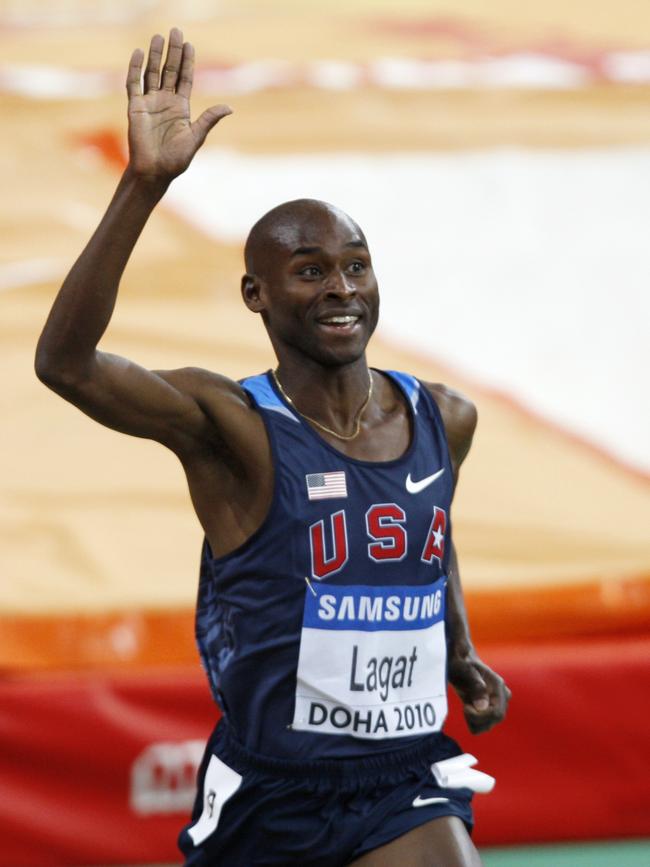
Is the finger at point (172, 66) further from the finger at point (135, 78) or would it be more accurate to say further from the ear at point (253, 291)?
the ear at point (253, 291)

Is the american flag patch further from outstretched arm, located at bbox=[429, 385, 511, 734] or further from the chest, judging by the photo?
outstretched arm, located at bbox=[429, 385, 511, 734]

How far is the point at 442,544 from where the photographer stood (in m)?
2.04

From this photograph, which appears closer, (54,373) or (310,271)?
(54,373)

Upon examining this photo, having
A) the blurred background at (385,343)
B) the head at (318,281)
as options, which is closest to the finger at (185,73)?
→ the head at (318,281)

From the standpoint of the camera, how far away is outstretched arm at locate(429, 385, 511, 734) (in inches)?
81.0

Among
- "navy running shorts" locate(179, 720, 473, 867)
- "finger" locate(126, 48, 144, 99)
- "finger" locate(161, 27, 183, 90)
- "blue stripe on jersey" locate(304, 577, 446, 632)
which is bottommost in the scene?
"navy running shorts" locate(179, 720, 473, 867)

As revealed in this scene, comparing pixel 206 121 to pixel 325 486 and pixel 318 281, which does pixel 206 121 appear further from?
pixel 325 486

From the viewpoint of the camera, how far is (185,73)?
5.92 ft

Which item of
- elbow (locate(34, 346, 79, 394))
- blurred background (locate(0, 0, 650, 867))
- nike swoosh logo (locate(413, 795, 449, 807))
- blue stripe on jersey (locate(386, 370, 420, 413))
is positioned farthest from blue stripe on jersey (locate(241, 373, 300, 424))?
blurred background (locate(0, 0, 650, 867))

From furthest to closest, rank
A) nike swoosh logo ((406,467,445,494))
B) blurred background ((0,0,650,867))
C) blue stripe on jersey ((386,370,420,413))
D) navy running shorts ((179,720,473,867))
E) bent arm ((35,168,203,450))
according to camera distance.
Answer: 1. blurred background ((0,0,650,867))
2. blue stripe on jersey ((386,370,420,413))
3. nike swoosh logo ((406,467,445,494))
4. navy running shorts ((179,720,473,867))
5. bent arm ((35,168,203,450))

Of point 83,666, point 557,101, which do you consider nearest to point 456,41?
point 557,101

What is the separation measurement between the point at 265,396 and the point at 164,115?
1.53 ft

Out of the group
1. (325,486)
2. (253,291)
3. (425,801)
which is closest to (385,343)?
(253,291)

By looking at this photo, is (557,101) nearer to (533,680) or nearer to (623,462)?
(623,462)
